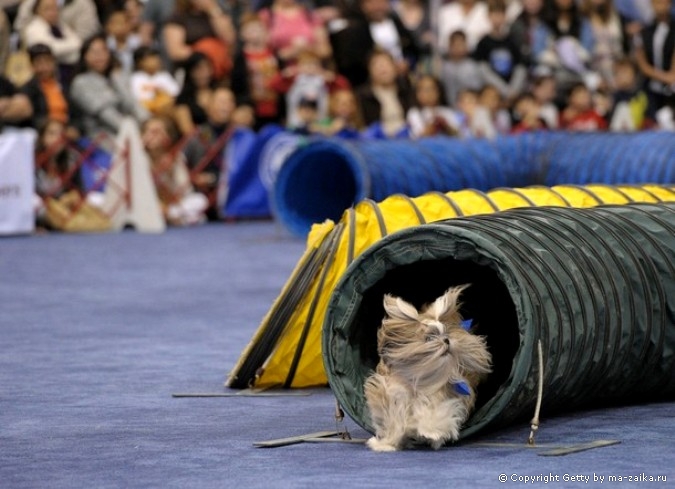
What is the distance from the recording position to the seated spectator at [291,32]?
16.8 m

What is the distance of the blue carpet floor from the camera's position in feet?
14.3

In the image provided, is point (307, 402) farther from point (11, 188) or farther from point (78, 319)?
point (11, 188)

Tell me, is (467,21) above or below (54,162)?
above

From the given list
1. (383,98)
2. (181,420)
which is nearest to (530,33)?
(383,98)

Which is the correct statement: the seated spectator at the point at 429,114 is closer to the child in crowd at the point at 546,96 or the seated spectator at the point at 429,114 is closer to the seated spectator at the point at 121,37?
the child in crowd at the point at 546,96

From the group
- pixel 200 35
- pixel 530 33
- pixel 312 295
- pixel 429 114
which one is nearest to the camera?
pixel 312 295

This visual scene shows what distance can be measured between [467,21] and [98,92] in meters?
6.01

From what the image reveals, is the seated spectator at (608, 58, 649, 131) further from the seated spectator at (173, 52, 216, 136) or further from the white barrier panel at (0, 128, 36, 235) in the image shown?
the white barrier panel at (0, 128, 36, 235)

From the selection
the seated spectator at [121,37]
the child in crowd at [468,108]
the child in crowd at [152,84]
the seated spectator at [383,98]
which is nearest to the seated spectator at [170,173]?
the child in crowd at [152,84]

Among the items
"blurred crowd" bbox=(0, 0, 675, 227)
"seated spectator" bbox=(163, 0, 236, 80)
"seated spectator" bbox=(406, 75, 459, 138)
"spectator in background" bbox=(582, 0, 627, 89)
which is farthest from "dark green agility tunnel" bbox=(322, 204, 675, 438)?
"spectator in background" bbox=(582, 0, 627, 89)

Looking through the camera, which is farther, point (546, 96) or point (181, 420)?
point (546, 96)

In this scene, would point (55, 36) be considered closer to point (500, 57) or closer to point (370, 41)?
point (370, 41)

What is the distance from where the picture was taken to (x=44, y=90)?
48.0 feet

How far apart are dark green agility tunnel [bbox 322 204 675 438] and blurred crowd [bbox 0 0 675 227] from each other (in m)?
9.54
